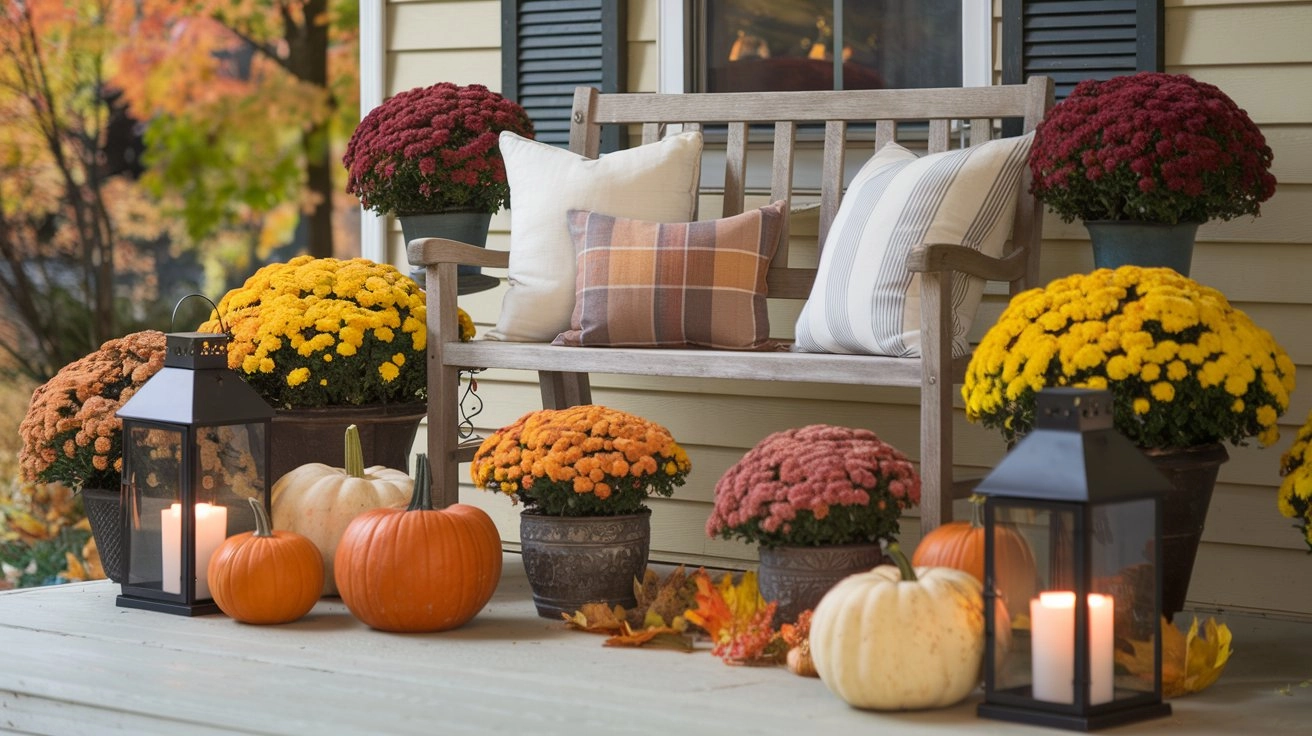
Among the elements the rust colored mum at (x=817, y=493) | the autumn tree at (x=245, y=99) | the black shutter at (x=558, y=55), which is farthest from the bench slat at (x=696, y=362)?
the autumn tree at (x=245, y=99)

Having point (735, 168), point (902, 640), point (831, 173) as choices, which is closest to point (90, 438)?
point (735, 168)

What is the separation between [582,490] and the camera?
8.77 ft

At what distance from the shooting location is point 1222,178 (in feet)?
8.63

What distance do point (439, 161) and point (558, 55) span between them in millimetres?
526

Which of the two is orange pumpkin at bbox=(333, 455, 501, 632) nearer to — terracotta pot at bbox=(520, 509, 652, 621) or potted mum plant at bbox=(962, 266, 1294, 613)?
terracotta pot at bbox=(520, 509, 652, 621)

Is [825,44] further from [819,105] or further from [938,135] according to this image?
[938,135]

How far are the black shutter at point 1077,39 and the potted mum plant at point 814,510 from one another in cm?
103

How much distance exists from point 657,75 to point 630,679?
1.71 meters

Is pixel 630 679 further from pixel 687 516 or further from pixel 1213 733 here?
pixel 687 516

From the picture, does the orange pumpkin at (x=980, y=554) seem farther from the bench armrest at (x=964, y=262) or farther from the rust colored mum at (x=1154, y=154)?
the rust colored mum at (x=1154, y=154)

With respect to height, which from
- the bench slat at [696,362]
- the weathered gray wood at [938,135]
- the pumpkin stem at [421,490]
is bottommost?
the pumpkin stem at [421,490]

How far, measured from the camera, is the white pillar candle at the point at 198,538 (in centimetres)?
278

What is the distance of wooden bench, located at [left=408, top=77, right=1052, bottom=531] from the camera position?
2604mm

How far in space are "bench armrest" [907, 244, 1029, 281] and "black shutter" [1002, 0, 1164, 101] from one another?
1.59ft
